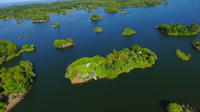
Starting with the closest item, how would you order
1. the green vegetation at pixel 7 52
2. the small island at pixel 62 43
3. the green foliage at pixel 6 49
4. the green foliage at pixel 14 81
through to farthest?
the green foliage at pixel 14 81
the green vegetation at pixel 7 52
the green foliage at pixel 6 49
the small island at pixel 62 43

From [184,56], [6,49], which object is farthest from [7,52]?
[184,56]

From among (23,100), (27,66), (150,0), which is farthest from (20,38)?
(150,0)

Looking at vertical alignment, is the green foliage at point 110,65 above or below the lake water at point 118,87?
above

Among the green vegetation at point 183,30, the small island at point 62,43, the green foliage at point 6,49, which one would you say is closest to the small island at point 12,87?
the green foliage at point 6,49

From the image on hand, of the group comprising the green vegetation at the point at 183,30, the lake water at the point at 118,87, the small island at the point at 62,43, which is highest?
the green vegetation at the point at 183,30

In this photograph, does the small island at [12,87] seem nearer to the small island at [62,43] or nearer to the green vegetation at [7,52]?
the green vegetation at [7,52]

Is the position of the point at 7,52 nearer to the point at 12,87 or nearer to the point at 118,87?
the point at 12,87

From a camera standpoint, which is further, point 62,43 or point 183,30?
point 183,30

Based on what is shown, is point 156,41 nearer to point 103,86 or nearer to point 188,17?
point 103,86
